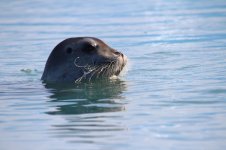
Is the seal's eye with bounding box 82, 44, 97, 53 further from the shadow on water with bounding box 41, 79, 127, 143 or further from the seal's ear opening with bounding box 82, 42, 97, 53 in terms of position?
the shadow on water with bounding box 41, 79, 127, 143

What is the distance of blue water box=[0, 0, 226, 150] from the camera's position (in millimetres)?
7438

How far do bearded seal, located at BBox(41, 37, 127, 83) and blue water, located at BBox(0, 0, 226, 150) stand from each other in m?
0.20

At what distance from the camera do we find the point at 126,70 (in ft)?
38.2

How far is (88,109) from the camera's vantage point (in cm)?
899

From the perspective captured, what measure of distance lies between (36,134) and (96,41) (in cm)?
361

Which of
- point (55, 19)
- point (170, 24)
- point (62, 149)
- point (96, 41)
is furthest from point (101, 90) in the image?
point (55, 19)

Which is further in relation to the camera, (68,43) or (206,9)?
(206,9)

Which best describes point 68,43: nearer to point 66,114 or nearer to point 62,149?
point 66,114

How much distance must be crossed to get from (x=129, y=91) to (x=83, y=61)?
115 cm

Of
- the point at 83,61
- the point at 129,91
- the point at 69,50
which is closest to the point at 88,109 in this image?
the point at 129,91

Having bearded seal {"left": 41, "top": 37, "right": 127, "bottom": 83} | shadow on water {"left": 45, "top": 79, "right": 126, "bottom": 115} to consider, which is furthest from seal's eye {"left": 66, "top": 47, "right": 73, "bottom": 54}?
shadow on water {"left": 45, "top": 79, "right": 126, "bottom": 115}

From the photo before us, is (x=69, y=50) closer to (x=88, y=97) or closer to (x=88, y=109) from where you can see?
(x=88, y=97)

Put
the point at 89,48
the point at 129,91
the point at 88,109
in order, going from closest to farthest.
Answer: the point at 88,109 < the point at 129,91 < the point at 89,48

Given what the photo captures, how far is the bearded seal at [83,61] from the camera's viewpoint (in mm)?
11031
